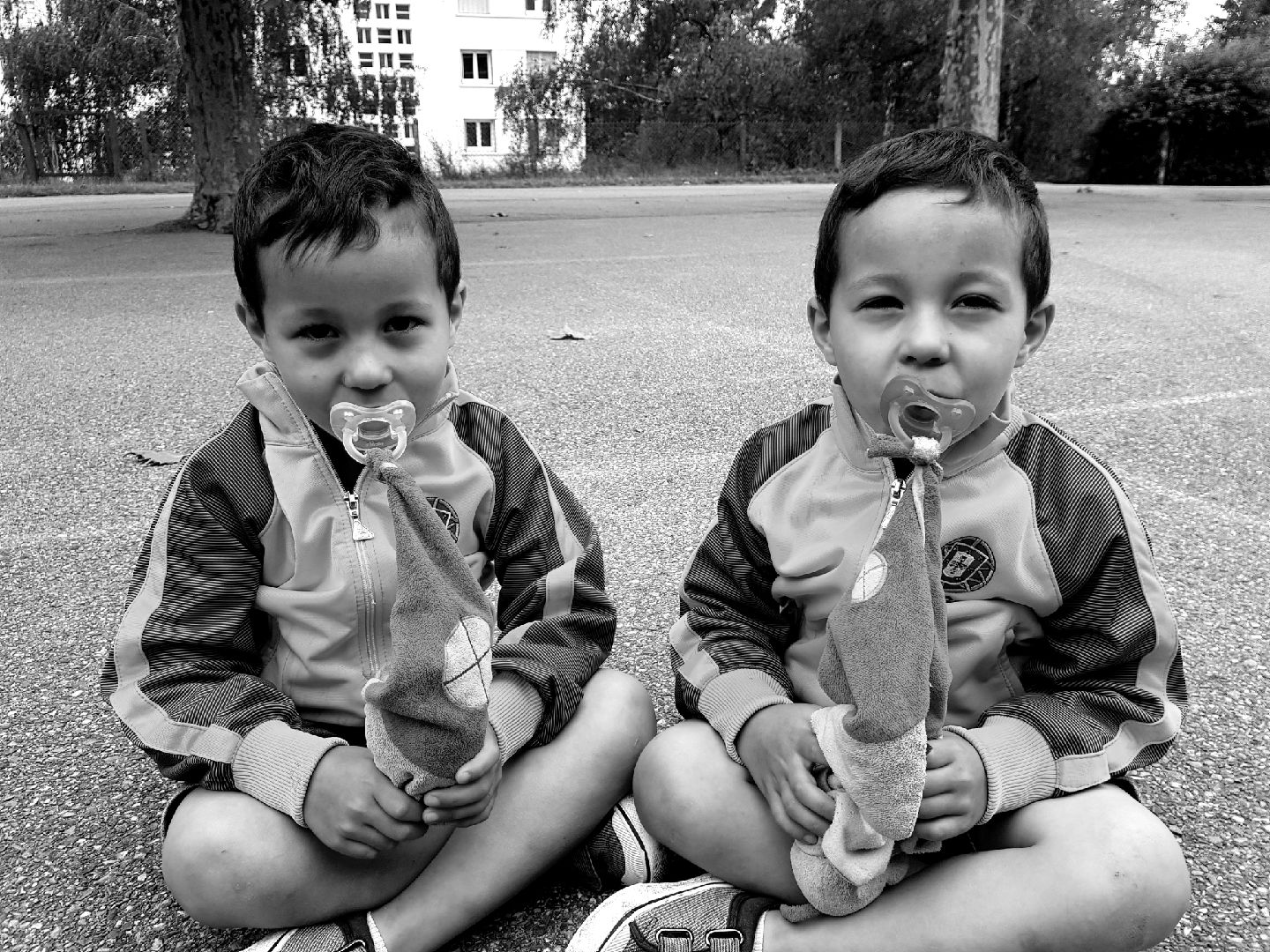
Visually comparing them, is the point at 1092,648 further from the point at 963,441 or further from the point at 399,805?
the point at 399,805

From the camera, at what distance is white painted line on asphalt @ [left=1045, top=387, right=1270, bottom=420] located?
3748 mm

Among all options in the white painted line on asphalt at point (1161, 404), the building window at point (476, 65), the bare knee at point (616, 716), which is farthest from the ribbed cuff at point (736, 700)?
the building window at point (476, 65)

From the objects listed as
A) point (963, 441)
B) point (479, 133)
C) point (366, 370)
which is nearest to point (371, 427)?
point (366, 370)

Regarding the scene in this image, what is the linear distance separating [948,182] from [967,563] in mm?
511

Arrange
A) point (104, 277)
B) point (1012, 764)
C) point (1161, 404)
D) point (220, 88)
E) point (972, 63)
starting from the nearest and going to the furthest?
point (1012, 764)
point (1161, 404)
point (104, 277)
point (220, 88)
point (972, 63)

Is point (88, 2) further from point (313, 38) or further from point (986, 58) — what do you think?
point (986, 58)

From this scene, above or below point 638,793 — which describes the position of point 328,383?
above

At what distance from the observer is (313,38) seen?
513 inches

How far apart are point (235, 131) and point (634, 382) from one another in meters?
5.74

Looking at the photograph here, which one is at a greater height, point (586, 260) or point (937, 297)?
point (937, 297)

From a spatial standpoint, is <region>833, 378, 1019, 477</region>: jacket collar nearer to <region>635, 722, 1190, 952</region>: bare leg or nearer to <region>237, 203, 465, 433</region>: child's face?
<region>635, 722, 1190, 952</region>: bare leg

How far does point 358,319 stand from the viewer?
1525 mm

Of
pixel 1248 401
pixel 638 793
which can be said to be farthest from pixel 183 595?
pixel 1248 401

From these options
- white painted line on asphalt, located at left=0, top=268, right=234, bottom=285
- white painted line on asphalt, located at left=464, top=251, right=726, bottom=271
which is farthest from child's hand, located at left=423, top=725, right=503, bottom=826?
white painted line on asphalt, located at left=464, top=251, right=726, bottom=271
